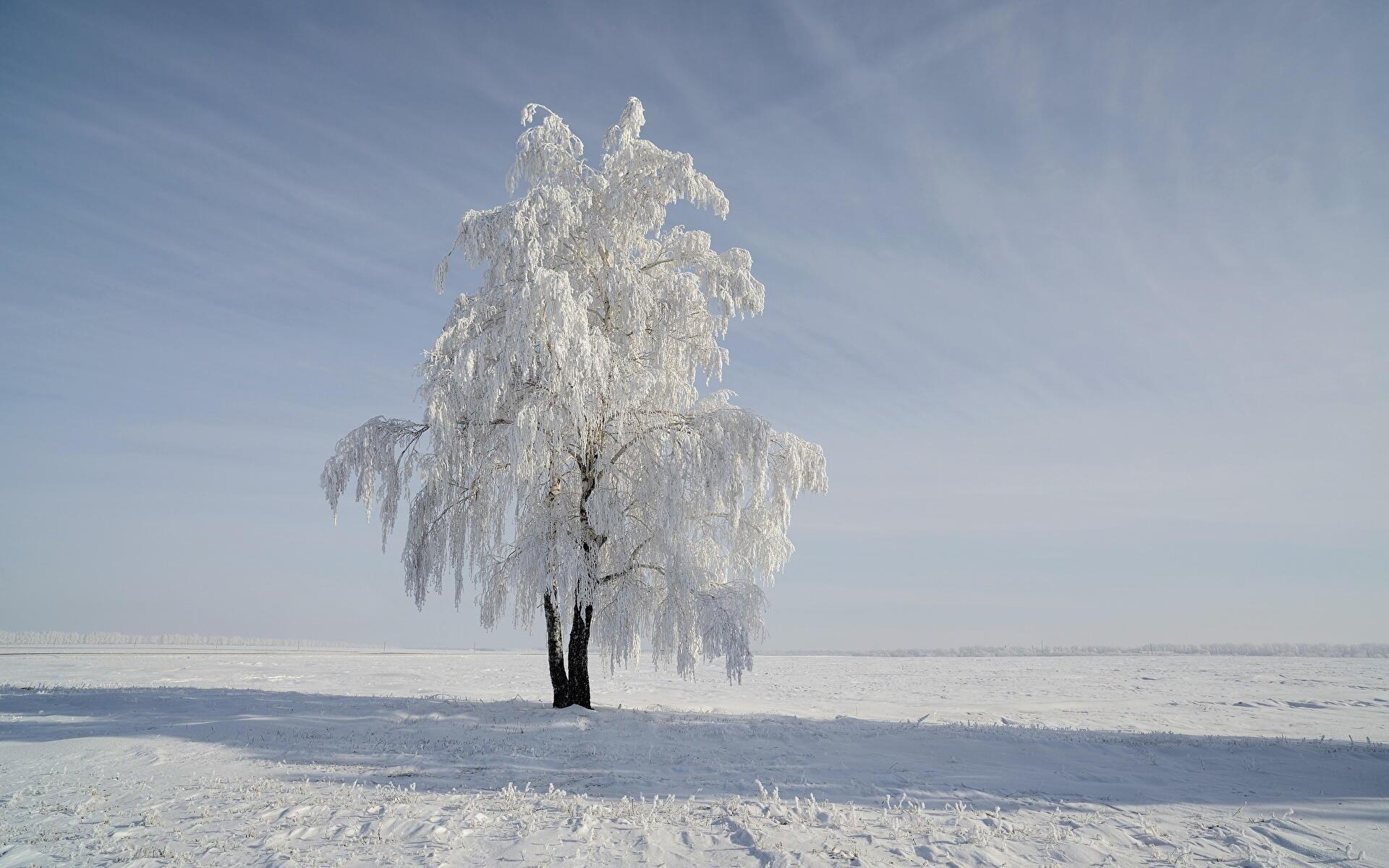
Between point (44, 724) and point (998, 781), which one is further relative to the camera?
point (44, 724)

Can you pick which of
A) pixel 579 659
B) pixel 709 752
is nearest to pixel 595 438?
pixel 579 659

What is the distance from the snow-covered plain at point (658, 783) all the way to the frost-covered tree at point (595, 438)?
94.8 inches

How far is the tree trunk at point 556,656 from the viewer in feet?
52.1

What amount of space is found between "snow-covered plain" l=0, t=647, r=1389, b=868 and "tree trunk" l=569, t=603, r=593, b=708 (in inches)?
31.0

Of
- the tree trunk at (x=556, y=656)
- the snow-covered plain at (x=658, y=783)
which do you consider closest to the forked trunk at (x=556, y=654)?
the tree trunk at (x=556, y=656)

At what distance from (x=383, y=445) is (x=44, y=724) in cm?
749

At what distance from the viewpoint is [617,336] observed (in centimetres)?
1639

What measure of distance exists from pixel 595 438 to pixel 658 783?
800cm

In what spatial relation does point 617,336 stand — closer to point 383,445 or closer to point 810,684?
point 383,445

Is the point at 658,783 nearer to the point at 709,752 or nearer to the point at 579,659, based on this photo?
the point at 709,752

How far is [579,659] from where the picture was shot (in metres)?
15.9

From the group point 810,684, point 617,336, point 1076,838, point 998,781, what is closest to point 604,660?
point 617,336

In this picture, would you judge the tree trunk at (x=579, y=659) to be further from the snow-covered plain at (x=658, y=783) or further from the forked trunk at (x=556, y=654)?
the snow-covered plain at (x=658, y=783)

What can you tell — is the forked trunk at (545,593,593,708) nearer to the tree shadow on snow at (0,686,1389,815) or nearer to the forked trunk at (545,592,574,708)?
the forked trunk at (545,592,574,708)
